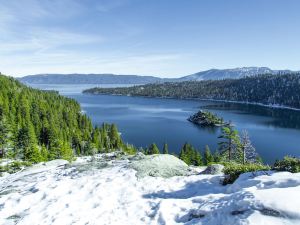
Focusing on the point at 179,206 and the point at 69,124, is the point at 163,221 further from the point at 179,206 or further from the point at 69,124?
the point at 69,124

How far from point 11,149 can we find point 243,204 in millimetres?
80611

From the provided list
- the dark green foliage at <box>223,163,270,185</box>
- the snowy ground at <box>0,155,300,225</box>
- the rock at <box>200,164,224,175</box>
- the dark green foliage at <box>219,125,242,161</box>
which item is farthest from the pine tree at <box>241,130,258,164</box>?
the snowy ground at <box>0,155,300,225</box>

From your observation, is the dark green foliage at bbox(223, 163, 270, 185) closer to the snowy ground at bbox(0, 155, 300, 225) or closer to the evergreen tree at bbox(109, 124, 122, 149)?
the snowy ground at bbox(0, 155, 300, 225)

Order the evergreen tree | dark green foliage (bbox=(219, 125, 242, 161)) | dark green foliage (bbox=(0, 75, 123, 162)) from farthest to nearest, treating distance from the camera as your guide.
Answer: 1. the evergreen tree
2. dark green foliage (bbox=(0, 75, 123, 162))
3. dark green foliage (bbox=(219, 125, 242, 161))

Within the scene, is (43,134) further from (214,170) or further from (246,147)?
(214,170)

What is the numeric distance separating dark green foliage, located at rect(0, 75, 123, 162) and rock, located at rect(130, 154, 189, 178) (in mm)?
48334

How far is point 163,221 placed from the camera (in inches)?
626

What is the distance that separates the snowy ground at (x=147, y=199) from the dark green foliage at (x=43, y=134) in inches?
1907

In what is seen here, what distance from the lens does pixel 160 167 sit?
2477 cm

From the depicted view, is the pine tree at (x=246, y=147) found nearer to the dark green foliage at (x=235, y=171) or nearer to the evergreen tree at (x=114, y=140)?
the dark green foliage at (x=235, y=171)

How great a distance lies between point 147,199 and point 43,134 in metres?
104

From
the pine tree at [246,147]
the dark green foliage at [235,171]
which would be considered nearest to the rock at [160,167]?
the dark green foliage at [235,171]

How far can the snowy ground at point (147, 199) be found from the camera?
43.2ft

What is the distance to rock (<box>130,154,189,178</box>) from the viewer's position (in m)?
23.8
